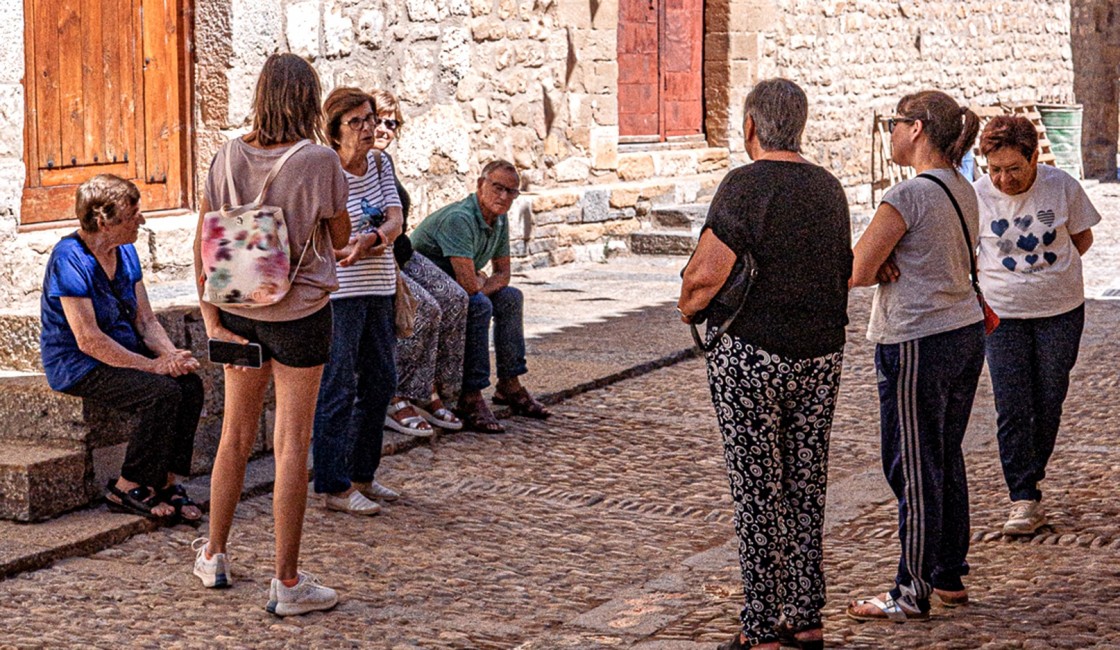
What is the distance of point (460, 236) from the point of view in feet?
21.5

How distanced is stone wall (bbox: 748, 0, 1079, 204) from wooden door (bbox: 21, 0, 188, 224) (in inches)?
284

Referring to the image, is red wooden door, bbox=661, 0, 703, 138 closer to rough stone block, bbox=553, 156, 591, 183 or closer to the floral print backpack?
rough stone block, bbox=553, 156, 591, 183

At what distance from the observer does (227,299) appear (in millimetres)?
4234

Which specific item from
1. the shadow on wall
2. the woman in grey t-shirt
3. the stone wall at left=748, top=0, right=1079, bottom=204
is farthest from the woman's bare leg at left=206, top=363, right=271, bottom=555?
the shadow on wall

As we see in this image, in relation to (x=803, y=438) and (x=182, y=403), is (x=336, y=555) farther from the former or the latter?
(x=803, y=438)

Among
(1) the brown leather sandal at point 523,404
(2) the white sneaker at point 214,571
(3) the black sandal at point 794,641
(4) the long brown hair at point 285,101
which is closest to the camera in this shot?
(3) the black sandal at point 794,641

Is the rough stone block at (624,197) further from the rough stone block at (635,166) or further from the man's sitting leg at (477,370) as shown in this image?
the man's sitting leg at (477,370)

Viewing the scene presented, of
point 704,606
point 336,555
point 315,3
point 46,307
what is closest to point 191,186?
point 315,3

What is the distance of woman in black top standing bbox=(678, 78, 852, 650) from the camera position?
3793 millimetres

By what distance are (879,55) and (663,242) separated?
5.95 metres

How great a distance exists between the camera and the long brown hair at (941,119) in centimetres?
416

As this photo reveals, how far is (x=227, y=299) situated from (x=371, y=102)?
119cm

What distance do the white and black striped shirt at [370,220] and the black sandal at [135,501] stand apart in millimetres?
887

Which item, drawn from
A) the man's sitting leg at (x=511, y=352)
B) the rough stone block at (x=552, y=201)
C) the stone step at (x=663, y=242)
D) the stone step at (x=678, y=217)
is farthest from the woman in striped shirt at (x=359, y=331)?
the stone step at (x=678, y=217)
